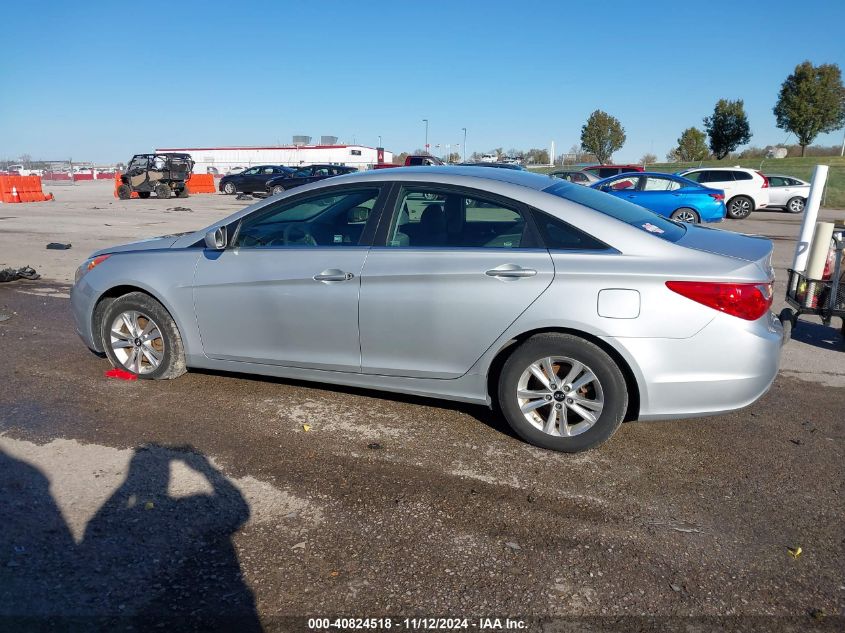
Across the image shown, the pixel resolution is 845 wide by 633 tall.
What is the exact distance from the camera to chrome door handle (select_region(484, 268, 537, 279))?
395cm

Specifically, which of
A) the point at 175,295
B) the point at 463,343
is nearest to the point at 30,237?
the point at 175,295

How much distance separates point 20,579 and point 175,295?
2.46 meters

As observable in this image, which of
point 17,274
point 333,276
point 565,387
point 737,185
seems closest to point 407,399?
point 333,276

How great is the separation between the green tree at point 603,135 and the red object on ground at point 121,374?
63.1 m

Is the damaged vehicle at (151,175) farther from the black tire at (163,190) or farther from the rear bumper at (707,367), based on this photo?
the rear bumper at (707,367)

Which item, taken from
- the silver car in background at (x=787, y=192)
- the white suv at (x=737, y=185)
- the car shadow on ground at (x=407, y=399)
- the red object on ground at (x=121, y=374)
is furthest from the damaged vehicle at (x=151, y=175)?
the car shadow on ground at (x=407, y=399)

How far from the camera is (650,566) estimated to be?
296 centimetres

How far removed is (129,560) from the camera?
296 centimetres

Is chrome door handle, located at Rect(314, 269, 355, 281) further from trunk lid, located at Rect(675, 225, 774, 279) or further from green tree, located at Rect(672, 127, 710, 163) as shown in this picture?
green tree, located at Rect(672, 127, 710, 163)

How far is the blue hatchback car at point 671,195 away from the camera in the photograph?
18047 millimetres

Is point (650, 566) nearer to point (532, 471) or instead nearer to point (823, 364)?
point (532, 471)

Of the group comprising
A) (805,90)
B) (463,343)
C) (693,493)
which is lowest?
(693,493)

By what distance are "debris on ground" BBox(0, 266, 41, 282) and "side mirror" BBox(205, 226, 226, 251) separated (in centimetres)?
640

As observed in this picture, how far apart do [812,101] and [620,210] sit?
6084 centimetres
